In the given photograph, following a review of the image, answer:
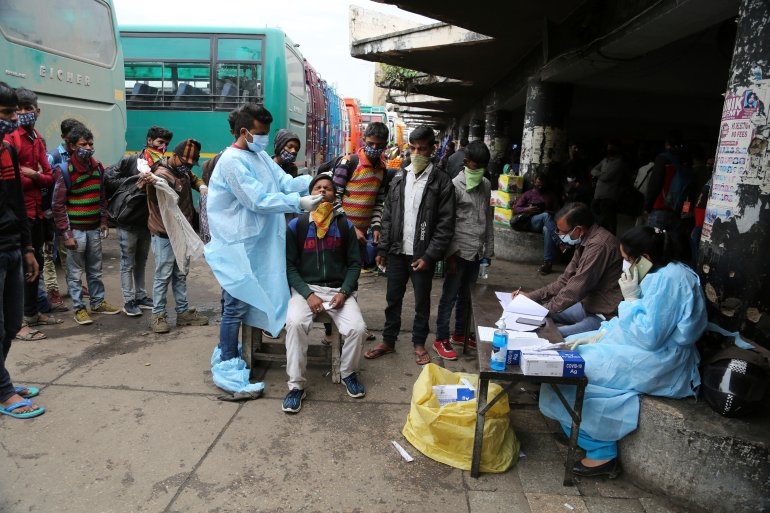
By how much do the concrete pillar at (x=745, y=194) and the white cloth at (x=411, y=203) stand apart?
6.39 ft

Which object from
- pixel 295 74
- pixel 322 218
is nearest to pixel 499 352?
pixel 322 218

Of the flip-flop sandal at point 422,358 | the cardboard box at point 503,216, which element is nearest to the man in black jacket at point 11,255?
the flip-flop sandal at point 422,358

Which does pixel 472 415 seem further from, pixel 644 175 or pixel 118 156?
pixel 118 156

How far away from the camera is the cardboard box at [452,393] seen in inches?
125

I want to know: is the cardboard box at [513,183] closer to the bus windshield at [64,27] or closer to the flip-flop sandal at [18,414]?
the bus windshield at [64,27]

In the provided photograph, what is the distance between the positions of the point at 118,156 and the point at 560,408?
7.19 meters

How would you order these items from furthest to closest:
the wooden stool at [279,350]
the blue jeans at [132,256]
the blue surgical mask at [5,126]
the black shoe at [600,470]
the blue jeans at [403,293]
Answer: the blue jeans at [132,256], the blue jeans at [403,293], the wooden stool at [279,350], the blue surgical mask at [5,126], the black shoe at [600,470]

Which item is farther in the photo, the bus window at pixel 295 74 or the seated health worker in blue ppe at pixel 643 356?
the bus window at pixel 295 74

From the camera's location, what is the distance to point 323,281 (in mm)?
3826

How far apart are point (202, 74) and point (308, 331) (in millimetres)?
7387

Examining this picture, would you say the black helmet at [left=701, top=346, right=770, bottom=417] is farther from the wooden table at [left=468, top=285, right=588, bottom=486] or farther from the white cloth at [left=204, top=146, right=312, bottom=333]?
the white cloth at [left=204, top=146, right=312, bottom=333]

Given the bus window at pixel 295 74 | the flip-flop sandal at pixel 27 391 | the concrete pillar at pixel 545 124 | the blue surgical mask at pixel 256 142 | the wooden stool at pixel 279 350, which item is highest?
the bus window at pixel 295 74

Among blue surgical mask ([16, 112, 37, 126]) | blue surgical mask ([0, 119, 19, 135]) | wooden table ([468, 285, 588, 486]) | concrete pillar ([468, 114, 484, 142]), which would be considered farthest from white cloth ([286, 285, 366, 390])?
concrete pillar ([468, 114, 484, 142])

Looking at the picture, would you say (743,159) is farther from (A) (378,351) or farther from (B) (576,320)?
(A) (378,351)
